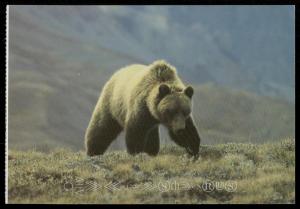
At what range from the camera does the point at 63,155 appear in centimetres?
1239

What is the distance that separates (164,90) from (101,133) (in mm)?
2129

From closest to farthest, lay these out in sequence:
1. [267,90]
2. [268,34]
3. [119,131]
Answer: [119,131], [268,34], [267,90]

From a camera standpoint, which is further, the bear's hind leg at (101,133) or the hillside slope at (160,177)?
the bear's hind leg at (101,133)

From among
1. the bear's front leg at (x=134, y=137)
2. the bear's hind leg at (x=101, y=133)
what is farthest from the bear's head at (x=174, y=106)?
the bear's hind leg at (x=101, y=133)

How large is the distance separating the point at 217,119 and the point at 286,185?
28.4ft

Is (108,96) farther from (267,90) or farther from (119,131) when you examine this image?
(267,90)

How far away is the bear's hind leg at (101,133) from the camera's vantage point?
1250cm

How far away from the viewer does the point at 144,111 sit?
1134 cm

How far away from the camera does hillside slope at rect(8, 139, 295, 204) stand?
34.8ft

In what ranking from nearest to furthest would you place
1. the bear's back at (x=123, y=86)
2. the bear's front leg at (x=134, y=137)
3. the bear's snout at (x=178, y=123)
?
1. the bear's snout at (x=178, y=123)
2. the bear's front leg at (x=134, y=137)
3. the bear's back at (x=123, y=86)

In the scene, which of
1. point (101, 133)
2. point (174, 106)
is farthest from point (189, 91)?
point (101, 133)

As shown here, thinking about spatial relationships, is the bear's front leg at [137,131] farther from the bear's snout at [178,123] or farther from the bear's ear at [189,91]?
the bear's ear at [189,91]

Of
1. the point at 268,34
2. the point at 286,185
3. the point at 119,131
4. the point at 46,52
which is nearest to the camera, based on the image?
the point at 286,185
